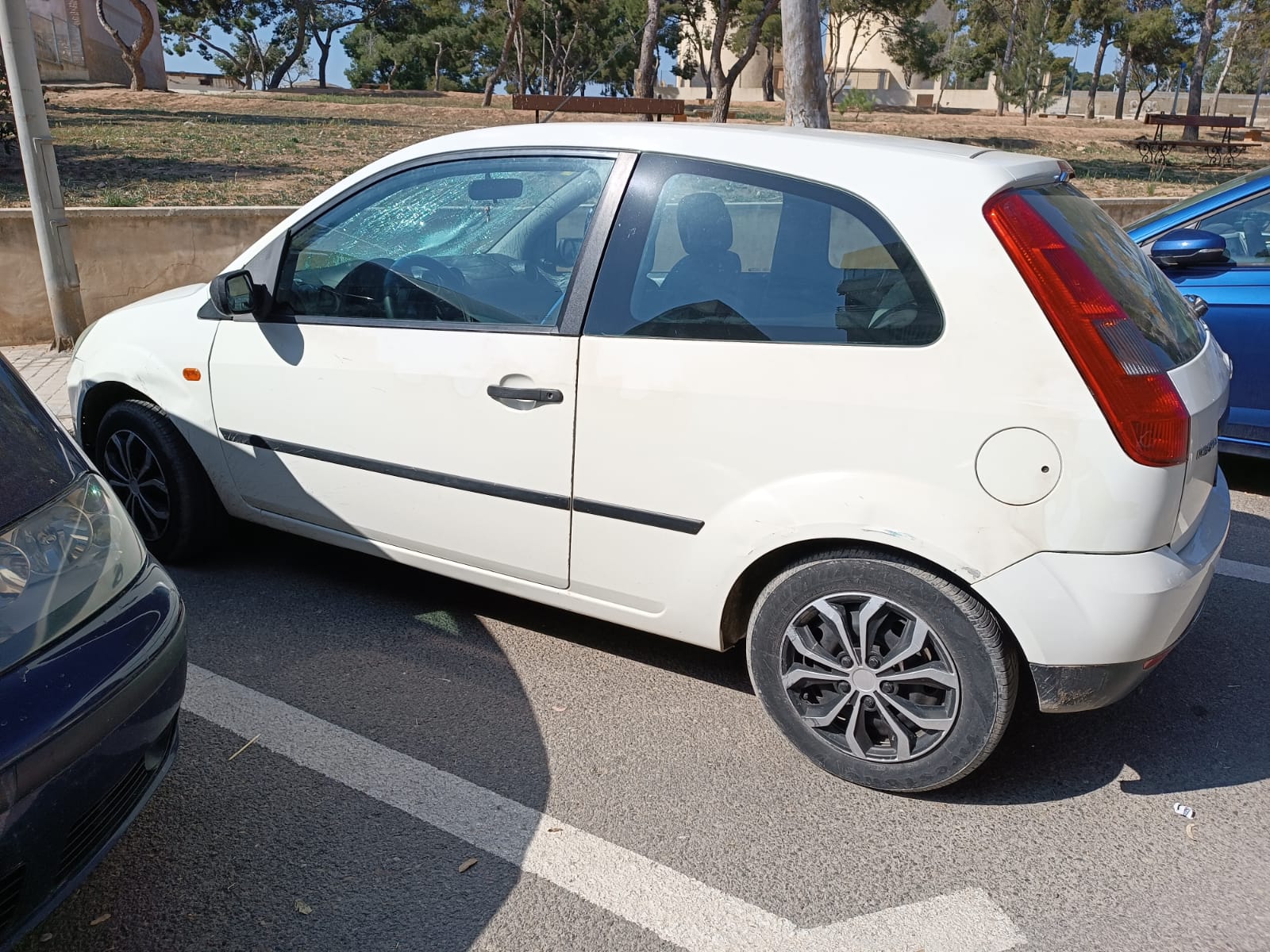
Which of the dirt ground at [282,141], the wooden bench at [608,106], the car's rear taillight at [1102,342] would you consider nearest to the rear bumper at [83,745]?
the car's rear taillight at [1102,342]

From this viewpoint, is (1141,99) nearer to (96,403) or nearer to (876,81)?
(876,81)

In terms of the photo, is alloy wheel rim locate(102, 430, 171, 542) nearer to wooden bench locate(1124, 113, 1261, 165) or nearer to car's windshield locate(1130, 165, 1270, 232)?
car's windshield locate(1130, 165, 1270, 232)

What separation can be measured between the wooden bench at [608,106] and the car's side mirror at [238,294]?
32.9ft

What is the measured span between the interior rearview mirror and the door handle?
2.22 ft

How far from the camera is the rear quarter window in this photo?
265 cm

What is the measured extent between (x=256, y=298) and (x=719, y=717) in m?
2.07

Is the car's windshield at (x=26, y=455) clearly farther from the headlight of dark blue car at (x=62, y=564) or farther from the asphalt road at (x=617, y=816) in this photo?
the asphalt road at (x=617, y=816)

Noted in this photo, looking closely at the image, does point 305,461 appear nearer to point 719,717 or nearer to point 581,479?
point 581,479

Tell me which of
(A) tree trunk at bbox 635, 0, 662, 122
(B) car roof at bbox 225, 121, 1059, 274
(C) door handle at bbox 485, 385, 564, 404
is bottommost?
(C) door handle at bbox 485, 385, 564, 404

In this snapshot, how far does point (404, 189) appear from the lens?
3492mm

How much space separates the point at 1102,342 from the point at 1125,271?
48 centimetres

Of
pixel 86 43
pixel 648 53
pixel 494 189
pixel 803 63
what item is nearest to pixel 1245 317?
pixel 494 189

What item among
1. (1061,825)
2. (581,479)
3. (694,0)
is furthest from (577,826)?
(694,0)

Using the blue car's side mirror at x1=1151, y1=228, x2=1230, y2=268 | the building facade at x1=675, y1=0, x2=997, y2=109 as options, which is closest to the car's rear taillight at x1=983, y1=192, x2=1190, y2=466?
the blue car's side mirror at x1=1151, y1=228, x2=1230, y2=268
